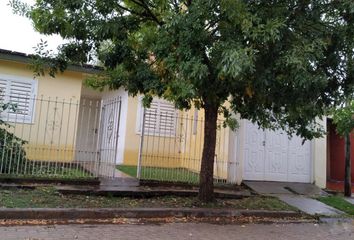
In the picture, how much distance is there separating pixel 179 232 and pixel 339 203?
6212 mm

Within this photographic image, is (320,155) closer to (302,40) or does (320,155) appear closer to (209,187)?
(209,187)

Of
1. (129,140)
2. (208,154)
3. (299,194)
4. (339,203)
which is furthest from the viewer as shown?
(129,140)

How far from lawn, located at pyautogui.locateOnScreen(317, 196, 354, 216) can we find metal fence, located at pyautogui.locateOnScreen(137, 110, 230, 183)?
9.65 feet

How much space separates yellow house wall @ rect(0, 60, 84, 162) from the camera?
42.8 feet

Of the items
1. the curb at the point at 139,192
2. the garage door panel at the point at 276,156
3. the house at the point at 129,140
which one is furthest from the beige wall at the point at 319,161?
the curb at the point at 139,192

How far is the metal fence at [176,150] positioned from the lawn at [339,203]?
9.65 ft

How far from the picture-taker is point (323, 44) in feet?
24.3

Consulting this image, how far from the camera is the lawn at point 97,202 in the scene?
847 cm

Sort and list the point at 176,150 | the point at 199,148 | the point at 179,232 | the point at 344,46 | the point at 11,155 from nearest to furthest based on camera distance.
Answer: the point at 179,232
the point at 344,46
the point at 11,155
the point at 199,148
the point at 176,150

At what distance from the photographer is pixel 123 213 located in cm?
859

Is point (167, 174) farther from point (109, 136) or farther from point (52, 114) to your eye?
point (52, 114)

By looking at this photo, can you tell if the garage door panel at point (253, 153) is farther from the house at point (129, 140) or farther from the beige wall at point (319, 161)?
the beige wall at point (319, 161)

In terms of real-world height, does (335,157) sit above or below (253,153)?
above

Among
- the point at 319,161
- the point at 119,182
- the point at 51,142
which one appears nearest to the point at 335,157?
the point at 319,161
